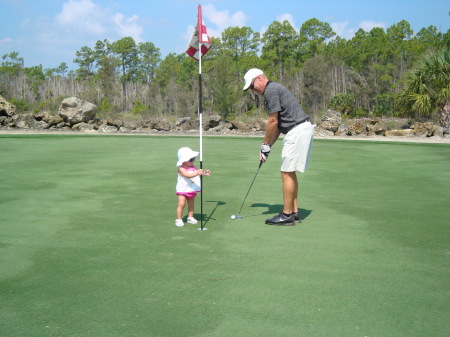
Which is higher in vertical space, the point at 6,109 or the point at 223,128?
the point at 6,109

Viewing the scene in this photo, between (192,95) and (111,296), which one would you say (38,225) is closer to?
(111,296)

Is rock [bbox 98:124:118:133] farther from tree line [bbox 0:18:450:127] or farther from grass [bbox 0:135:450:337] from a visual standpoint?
grass [bbox 0:135:450:337]

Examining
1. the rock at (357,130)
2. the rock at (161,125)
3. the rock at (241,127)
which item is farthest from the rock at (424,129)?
the rock at (161,125)

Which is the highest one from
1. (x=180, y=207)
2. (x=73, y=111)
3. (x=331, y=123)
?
(x=73, y=111)

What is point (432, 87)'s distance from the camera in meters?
25.5

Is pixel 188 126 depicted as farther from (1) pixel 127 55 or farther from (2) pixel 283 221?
(1) pixel 127 55

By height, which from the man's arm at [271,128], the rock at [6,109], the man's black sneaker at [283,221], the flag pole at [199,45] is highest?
the flag pole at [199,45]

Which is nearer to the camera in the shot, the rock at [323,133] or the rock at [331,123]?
the rock at [323,133]

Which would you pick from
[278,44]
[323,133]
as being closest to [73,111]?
[323,133]

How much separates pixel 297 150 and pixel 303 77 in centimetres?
4592

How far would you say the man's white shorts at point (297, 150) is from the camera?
582 cm

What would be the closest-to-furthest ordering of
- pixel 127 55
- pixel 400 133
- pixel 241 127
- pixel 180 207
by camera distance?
pixel 180 207 < pixel 400 133 < pixel 241 127 < pixel 127 55

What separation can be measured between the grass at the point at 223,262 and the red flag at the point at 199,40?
2125 mm

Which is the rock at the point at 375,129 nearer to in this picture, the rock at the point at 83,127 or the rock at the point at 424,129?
the rock at the point at 424,129
